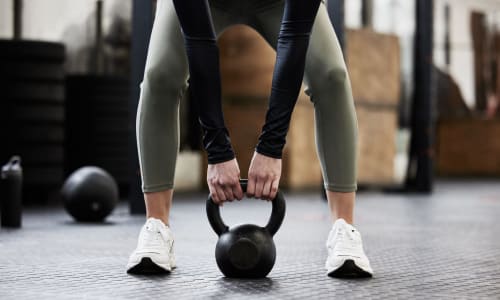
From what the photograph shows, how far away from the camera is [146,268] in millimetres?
1850

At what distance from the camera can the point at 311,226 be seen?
3.40m

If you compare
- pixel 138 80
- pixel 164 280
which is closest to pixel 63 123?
pixel 138 80

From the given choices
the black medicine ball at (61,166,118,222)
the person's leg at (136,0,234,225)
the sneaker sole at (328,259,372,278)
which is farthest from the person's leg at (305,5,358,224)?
the black medicine ball at (61,166,118,222)

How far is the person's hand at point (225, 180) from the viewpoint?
1.67 metres

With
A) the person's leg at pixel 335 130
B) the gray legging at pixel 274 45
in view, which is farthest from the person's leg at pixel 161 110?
the person's leg at pixel 335 130

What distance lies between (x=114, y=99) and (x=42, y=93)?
62cm

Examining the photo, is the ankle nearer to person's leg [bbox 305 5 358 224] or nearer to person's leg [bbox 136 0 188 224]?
person's leg [bbox 136 0 188 224]

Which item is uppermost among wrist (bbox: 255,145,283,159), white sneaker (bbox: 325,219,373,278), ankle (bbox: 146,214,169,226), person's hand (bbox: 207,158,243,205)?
wrist (bbox: 255,145,283,159)

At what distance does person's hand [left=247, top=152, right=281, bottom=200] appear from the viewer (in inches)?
65.6

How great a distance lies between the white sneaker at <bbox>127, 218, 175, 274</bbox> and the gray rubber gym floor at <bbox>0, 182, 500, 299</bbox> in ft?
0.11

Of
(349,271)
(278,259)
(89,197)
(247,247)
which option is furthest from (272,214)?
(89,197)

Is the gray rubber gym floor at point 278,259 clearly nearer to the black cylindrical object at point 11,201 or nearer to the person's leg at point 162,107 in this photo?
Answer: the black cylindrical object at point 11,201

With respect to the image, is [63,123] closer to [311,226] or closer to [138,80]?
[138,80]

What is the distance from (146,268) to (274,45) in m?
0.61
